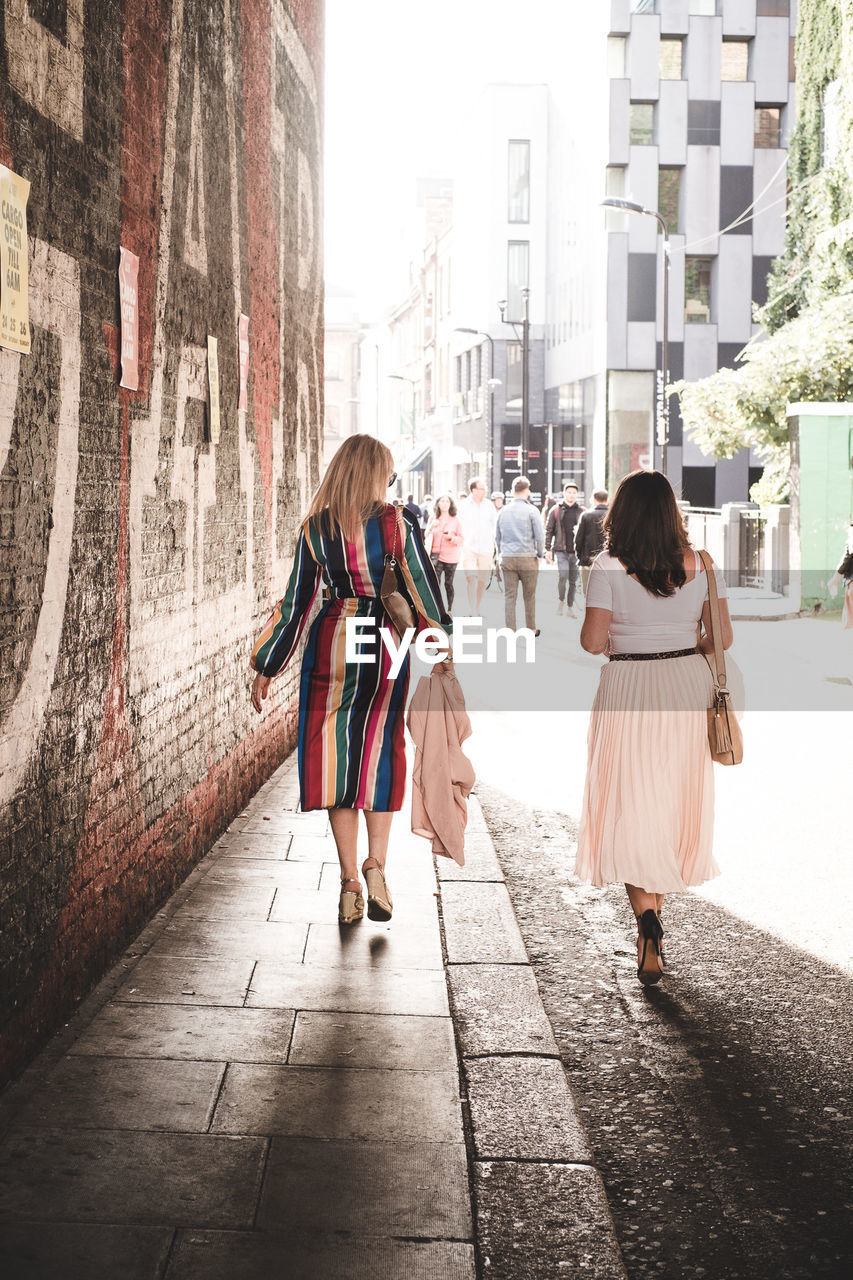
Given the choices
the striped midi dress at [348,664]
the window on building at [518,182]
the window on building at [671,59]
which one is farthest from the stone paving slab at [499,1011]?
the window on building at [518,182]

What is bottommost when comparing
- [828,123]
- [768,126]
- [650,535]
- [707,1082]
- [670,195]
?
[707,1082]

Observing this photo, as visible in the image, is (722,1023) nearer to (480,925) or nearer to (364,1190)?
(480,925)

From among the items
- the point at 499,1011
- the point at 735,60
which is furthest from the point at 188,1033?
the point at 735,60

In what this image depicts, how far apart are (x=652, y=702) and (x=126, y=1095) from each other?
89.8 inches

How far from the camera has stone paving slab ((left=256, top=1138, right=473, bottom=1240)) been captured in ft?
10.5

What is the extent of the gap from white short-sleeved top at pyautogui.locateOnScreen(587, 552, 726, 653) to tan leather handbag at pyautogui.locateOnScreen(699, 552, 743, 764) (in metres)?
0.04

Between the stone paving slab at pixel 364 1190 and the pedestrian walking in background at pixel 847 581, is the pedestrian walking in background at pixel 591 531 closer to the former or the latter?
the pedestrian walking in background at pixel 847 581

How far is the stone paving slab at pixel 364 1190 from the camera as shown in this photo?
3.21 m

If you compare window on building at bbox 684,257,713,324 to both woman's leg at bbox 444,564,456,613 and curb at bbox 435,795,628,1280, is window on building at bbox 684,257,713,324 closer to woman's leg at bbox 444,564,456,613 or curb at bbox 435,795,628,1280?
woman's leg at bbox 444,564,456,613

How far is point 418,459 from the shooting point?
260 ft

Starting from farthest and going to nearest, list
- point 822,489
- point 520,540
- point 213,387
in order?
1. point 822,489
2. point 520,540
3. point 213,387

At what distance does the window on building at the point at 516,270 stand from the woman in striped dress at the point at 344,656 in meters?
56.9

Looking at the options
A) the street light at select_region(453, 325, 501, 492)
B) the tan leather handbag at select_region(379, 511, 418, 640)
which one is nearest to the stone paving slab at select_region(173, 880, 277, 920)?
the tan leather handbag at select_region(379, 511, 418, 640)

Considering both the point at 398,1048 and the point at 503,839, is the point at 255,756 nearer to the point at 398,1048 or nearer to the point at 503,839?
the point at 503,839
